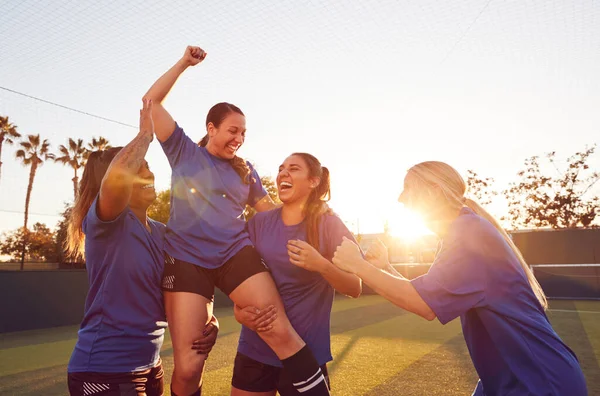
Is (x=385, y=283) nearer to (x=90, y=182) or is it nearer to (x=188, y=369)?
(x=188, y=369)

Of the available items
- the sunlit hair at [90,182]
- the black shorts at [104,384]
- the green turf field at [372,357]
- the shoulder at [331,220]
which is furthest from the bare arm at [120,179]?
the green turf field at [372,357]

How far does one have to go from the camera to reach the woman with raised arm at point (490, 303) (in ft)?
6.18

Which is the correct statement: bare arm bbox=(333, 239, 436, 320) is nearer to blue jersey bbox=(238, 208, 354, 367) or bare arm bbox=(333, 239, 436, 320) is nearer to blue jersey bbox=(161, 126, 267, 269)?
blue jersey bbox=(238, 208, 354, 367)

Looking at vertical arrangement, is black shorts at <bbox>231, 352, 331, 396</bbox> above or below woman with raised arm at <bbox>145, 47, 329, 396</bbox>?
below

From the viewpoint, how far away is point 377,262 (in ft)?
9.02

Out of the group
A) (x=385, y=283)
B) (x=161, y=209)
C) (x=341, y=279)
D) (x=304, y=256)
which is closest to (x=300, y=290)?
(x=341, y=279)

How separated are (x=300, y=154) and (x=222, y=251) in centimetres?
95

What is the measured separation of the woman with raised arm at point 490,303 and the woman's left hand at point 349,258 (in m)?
0.05

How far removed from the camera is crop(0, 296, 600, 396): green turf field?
17.6ft

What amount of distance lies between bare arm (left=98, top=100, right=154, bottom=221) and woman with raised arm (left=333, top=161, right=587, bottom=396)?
1.21 metres

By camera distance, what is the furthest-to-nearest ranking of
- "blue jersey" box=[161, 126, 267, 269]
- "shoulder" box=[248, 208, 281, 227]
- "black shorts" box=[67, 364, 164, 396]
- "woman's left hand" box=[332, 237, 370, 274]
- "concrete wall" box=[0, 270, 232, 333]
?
"concrete wall" box=[0, 270, 232, 333] → "shoulder" box=[248, 208, 281, 227] → "blue jersey" box=[161, 126, 267, 269] → "woman's left hand" box=[332, 237, 370, 274] → "black shorts" box=[67, 364, 164, 396]

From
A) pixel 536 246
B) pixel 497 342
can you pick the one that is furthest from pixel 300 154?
pixel 536 246

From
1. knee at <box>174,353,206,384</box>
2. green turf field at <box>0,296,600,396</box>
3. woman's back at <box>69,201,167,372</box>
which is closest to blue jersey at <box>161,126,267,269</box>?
woman's back at <box>69,201,167,372</box>

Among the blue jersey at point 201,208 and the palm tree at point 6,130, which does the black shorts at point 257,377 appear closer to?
the blue jersey at point 201,208
